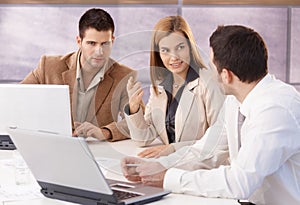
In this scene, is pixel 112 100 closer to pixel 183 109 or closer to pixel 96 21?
pixel 183 109

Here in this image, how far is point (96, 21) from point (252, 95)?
1.85 meters

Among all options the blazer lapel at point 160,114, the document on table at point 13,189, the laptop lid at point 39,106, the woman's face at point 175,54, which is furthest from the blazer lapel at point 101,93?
the document on table at point 13,189

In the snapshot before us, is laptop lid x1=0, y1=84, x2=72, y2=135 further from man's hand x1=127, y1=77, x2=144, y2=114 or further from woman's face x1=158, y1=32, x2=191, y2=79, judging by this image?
woman's face x1=158, y1=32, x2=191, y2=79

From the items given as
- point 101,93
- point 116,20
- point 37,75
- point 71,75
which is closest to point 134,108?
point 101,93

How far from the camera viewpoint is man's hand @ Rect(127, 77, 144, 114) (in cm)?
244

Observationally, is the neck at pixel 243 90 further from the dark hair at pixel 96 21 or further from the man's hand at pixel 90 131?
the dark hair at pixel 96 21

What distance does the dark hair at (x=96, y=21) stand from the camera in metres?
3.56

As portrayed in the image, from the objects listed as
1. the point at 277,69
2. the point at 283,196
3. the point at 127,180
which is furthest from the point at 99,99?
the point at 277,69

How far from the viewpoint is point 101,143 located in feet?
8.96

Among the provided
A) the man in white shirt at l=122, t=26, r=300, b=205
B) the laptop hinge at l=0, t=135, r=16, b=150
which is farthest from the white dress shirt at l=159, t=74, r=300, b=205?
the laptop hinge at l=0, t=135, r=16, b=150

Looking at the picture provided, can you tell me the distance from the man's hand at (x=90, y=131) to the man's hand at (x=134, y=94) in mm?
257

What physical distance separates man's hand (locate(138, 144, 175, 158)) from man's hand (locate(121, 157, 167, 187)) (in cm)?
16

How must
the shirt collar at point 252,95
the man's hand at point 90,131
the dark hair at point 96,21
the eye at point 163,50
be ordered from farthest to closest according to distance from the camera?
the dark hair at point 96,21 < the man's hand at point 90,131 < the eye at point 163,50 < the shirt collar at point 252,95

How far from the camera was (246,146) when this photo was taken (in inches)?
75.3
